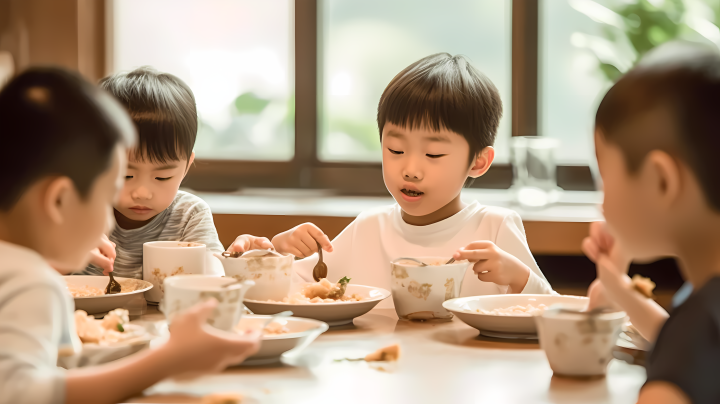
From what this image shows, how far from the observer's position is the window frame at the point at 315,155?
2.71 meters

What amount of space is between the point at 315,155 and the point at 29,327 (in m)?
2.29

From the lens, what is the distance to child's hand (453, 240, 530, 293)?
4.40 ft

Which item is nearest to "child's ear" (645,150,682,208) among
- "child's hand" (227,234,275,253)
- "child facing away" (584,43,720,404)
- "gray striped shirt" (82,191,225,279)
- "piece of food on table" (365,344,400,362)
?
"child facing away" (584,43,720,404)

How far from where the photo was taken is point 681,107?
2.29 feet

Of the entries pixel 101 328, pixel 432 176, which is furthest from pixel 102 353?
pixel 432 176

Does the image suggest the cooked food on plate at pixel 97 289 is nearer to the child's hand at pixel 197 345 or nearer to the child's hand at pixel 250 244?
the child's hand at pixel 250 244

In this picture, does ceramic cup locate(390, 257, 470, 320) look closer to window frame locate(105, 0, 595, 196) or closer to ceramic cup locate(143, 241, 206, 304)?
ceramic cup locate(143, 241, 206, 304)

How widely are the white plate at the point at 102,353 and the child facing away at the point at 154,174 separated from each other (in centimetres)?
63

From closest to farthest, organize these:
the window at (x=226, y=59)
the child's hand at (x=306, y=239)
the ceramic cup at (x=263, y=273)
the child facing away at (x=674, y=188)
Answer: the child facing away at (x=674, y=188) < the ceramic cup at (x=263, y=273) < the child's hand at (x=306, y=239) < the window at (x=226, y=59)

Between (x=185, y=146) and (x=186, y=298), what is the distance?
2.76ft

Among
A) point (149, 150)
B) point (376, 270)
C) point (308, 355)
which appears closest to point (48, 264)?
point (308, 355)

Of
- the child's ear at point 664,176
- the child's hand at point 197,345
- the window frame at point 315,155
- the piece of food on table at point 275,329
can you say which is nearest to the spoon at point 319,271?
the piece of food on table at point 275,329

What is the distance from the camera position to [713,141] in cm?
68

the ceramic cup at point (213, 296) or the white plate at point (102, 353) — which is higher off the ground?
the ceramic cup at point (213, 296)
